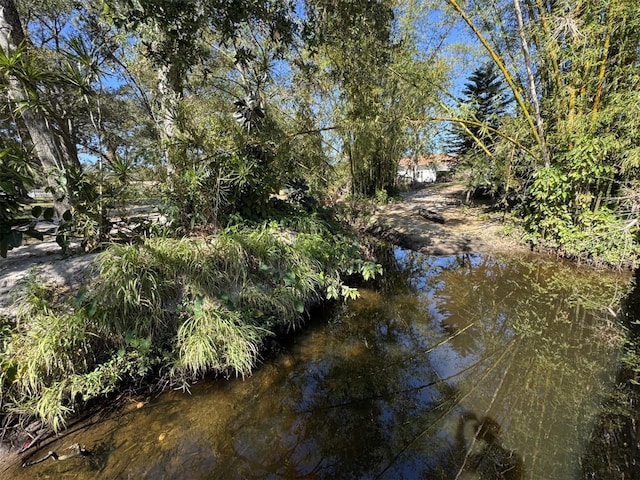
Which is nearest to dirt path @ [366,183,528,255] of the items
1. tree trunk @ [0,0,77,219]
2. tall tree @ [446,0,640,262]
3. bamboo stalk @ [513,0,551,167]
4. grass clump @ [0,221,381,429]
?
tall tree @ [446,0,640,262]

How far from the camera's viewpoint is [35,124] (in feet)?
9.14

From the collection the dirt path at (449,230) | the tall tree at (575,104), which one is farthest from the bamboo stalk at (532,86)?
the dirt path at (449,230)

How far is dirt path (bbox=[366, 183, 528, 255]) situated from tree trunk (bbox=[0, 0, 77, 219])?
5.55 meters

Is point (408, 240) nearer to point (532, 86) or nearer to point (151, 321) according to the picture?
point (532, 86)

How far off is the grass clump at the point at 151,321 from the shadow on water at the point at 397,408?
0.87ft

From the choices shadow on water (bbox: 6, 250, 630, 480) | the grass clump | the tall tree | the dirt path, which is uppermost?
the tall tree

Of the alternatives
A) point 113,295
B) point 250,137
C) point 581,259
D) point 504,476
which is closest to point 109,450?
point 113,295

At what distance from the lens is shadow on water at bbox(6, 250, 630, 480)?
64.9 inches

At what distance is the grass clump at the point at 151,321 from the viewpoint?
181cm

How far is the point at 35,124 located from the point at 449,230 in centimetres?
689

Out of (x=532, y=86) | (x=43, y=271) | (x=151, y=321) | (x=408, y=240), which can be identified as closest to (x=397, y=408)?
(x=151, y=321)

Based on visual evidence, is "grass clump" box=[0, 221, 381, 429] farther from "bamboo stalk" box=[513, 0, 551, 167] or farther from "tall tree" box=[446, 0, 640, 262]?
"bamboo stalk" box=[513, 0, 551, 167]

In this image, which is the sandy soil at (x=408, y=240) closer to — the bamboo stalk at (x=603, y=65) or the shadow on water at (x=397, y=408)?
the shadow on water at (x=397, y=408)

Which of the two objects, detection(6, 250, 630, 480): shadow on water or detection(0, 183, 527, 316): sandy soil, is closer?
detection(6, 250, 630, 480): shadow on water
